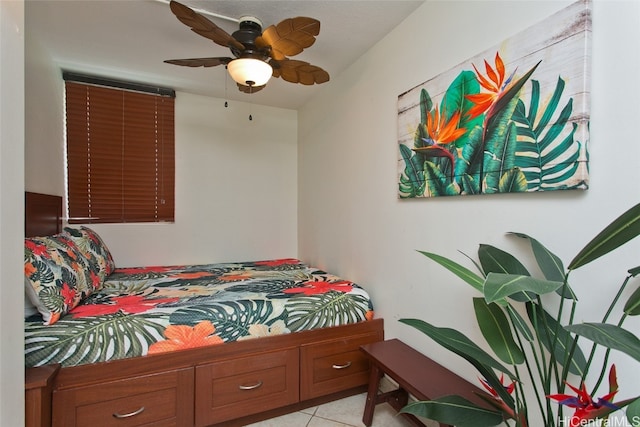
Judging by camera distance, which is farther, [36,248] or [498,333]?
[36,248]

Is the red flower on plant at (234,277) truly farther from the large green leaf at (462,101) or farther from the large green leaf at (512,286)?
the large green leaf at (512,286)

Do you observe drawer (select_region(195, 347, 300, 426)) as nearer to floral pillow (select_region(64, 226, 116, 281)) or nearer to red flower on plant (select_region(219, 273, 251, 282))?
red flower on plant (select_region(219, 273, 251, 282))

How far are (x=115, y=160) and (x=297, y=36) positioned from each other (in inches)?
92.9

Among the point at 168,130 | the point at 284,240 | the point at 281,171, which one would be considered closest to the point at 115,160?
the point at 168,130

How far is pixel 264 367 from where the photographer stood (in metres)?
1.79

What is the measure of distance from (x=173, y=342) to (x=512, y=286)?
1662mm

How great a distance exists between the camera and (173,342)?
1607 millimetres

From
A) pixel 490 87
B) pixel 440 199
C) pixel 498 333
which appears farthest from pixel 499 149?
pixel 498 333

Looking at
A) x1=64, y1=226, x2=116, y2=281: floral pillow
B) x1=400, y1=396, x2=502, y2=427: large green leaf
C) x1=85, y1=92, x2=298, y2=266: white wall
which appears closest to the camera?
x1=400, y1=396, x2=502, y2=427: large green leaf

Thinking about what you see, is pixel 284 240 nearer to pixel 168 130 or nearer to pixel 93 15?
pixel 168 130

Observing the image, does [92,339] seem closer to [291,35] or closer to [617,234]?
[291,35]

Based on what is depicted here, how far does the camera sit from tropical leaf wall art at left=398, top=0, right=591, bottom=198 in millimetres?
1044

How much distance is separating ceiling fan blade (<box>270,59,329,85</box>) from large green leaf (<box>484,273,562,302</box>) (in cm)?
161
